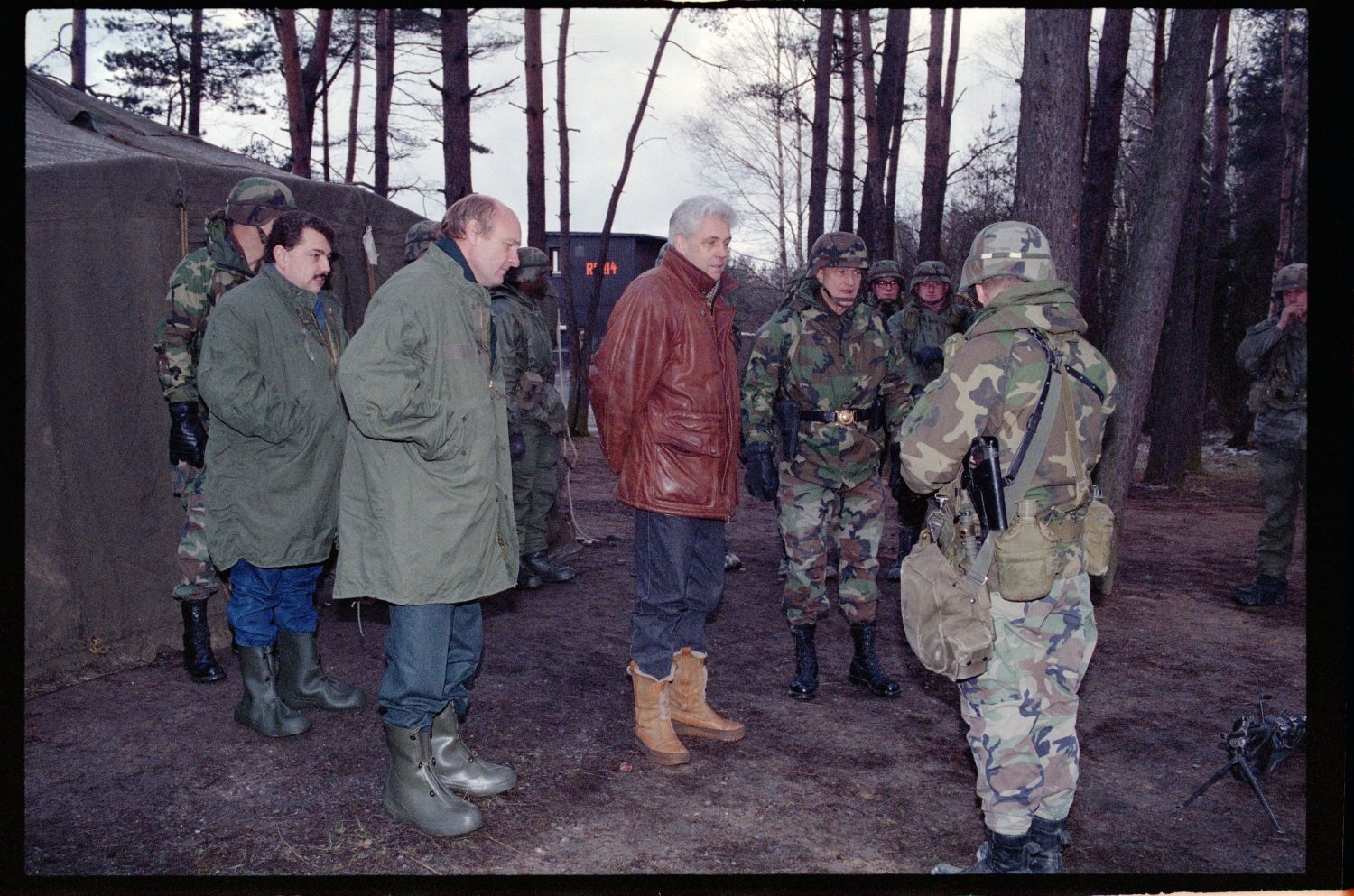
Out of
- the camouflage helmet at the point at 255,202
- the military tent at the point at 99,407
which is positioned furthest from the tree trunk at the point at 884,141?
the camouflage helmet at the point at 255,202

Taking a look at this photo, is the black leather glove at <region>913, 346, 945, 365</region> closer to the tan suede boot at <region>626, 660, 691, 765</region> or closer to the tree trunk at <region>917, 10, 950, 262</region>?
the tan suede boot at <region>626, 660, 691, 765</region>

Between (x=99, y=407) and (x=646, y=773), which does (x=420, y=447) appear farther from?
(x=99, y=407)

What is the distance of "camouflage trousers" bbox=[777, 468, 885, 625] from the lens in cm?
522

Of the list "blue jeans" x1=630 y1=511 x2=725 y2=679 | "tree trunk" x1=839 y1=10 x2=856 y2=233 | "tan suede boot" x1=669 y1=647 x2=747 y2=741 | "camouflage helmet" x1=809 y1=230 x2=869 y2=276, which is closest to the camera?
"blue jeans" x1=630 y1=511 x2=725 y2=679

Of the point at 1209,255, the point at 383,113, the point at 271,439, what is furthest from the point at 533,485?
the point at 383,113

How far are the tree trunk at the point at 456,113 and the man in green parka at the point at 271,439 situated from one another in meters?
8.24

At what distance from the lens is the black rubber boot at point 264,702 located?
459cm

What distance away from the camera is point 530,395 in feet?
24.8

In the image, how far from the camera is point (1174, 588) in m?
7.90

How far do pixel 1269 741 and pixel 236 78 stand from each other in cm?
2160

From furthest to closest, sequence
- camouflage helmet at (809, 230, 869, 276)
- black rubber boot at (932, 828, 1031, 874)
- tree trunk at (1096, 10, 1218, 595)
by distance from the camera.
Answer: tree trunk at (1096, 10, 1218, 595)
camouflage helmet at (809, 230, 869, 276)
black rubber boot at (932, 828, 1031, 874)

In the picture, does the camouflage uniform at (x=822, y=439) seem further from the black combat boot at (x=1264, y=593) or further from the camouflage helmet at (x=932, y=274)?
the black combat boot at (x=1264, y=593)

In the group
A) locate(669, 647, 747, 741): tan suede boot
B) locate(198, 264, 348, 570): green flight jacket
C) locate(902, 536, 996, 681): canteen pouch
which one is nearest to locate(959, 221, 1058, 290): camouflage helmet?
locate(902, 536, 996, 681): canteen pouch

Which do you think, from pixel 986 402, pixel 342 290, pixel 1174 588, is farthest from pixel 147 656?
pixel 1174 588
